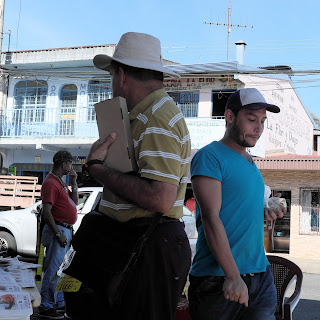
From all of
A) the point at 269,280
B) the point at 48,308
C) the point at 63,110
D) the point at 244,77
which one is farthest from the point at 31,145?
the point at 269,280

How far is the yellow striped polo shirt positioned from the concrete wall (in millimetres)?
18745

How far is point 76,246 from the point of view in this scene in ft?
6.77

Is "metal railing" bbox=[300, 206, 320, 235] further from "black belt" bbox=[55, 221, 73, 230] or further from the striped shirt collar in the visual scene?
the striped shirt collar

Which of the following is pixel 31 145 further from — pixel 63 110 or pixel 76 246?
pixel 76 246

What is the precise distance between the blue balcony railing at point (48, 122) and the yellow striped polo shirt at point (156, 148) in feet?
61.3

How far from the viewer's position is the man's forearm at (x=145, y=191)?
6.19 ft

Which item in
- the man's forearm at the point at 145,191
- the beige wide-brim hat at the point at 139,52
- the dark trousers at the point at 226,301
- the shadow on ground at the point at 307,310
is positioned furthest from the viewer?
the shadow on ground at the point at 307,310

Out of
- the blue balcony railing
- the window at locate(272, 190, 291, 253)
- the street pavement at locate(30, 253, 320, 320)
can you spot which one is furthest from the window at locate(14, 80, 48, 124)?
the street pavement at locate(30, 253, 320, 320)

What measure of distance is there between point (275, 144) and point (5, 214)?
1507cm

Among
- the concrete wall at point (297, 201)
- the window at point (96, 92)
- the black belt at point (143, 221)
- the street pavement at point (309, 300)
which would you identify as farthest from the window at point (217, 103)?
the black belt at point (143, 221)

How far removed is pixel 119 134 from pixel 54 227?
421 centimetres

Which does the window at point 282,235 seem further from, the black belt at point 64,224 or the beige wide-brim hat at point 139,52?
the beige wide-brim hat at point 139,52

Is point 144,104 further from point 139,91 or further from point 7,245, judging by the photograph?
point 7,245

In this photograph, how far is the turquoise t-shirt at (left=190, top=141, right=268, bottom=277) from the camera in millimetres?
2584
